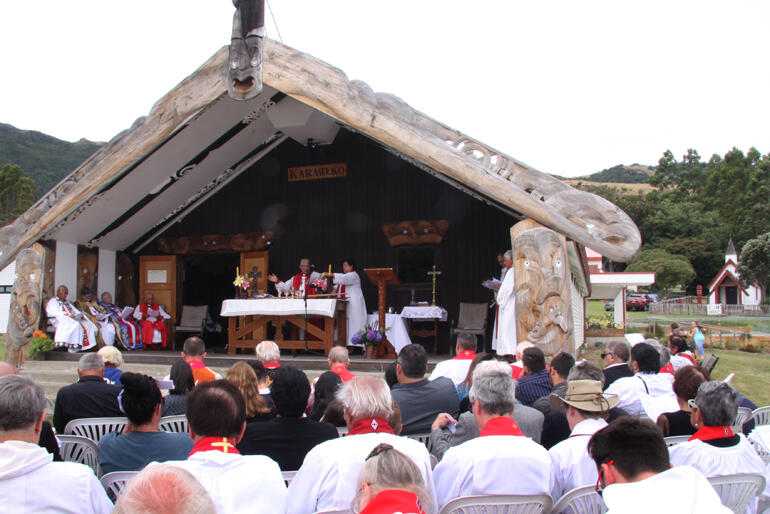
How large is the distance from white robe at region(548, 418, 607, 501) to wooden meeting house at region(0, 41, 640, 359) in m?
4.34

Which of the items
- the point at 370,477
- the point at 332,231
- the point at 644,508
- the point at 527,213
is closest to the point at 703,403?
the point at 644,508

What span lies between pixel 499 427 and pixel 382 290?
6553 millimetres

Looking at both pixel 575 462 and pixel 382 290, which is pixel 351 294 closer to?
pixel 382 290

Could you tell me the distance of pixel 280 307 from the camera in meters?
9.81

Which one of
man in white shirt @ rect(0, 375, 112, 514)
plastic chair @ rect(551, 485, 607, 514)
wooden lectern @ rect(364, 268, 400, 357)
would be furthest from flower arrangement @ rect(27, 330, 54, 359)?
plastic chair @ rect(551, 485, 607, 514)

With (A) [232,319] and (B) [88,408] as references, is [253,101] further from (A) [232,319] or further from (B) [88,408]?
(B) [88,408]

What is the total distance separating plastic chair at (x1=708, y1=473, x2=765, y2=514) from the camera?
275 cm

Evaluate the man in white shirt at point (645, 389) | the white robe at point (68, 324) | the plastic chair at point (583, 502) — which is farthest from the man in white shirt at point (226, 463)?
the white robe at point (68, 324)

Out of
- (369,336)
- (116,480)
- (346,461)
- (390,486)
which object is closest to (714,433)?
(346,461)

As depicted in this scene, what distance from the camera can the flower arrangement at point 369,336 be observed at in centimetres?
943

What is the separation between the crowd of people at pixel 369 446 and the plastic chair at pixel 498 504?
0.13 metres

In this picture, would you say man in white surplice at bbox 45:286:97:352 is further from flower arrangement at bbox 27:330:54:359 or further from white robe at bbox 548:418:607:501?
white robe at bbox 548:418:607:501

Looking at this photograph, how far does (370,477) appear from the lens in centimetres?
191

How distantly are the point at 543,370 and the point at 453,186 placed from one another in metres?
6.85
